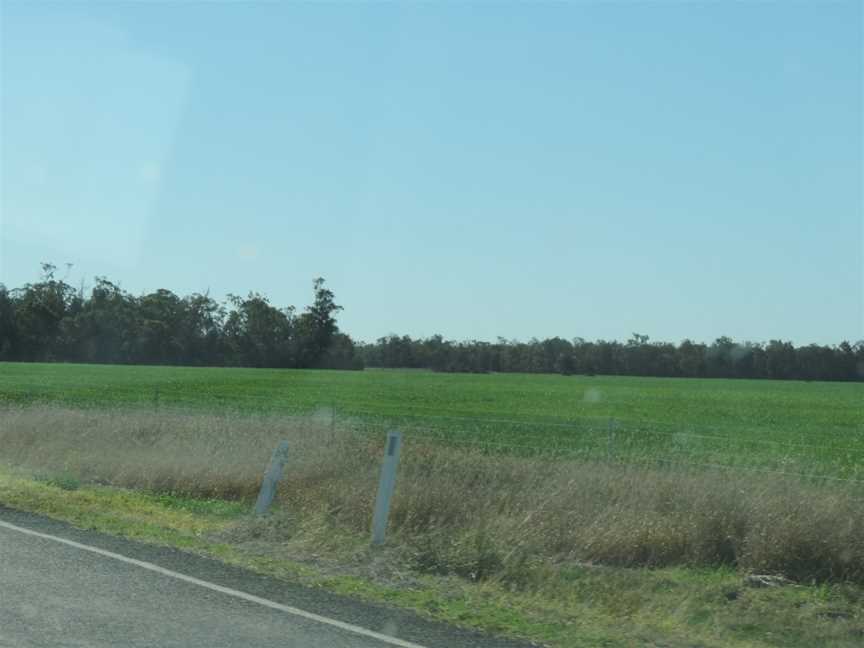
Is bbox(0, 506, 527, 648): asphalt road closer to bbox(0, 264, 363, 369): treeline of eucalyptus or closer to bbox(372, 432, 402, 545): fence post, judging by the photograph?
bbox(372, 432, 402, 545): fence post

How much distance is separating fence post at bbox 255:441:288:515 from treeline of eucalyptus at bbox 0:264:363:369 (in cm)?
7777

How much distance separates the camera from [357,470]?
1301 centimetres

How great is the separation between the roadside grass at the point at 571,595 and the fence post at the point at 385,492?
0.23 m

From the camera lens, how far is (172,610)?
7.34 metres

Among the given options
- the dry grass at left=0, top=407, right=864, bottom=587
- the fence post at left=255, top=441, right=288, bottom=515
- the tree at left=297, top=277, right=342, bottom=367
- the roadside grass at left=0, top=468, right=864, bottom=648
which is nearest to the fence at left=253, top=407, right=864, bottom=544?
the dry grass at left=0, top=407, right=864, bottom=587

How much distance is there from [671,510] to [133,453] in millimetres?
8641

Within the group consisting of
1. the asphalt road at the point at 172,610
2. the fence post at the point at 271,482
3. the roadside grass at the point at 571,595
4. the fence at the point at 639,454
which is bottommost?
the asphalt road at the point at 172,610

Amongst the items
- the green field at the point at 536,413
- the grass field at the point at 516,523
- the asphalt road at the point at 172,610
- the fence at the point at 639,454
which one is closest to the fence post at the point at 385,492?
the fence at the point at 639,454

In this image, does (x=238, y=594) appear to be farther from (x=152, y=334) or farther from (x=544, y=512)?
(x=152, y=334)

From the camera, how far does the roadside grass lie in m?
7.55

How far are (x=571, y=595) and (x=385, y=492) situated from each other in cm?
238

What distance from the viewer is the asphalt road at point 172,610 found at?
6.66 meters

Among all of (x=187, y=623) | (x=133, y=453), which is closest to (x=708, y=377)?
→ (x=133, y=453)

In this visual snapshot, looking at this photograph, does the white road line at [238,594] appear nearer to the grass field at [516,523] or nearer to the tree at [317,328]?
the grass field at [516,523]
